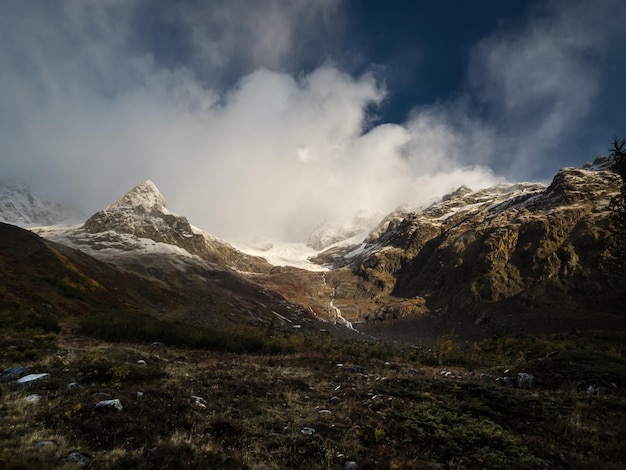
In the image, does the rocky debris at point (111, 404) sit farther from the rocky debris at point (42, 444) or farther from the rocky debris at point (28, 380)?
the rocky debris at point (28, 380)

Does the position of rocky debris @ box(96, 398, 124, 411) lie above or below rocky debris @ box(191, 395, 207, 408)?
above

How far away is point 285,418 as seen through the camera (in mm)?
12188

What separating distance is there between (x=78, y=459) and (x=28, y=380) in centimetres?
664

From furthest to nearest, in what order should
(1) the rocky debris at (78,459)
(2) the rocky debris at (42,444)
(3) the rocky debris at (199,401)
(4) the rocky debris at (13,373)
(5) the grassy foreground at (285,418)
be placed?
1. (4) the rocky debris at (13,373)
2. (3) the rocky debris at (199,401)
3. (5) the grassy foreground at (285,418)
4. (2) the rocky debris at (42,444)
5. (1) the rocky debris at (78,459)

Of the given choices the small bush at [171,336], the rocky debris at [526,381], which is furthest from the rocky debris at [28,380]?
the rocky debris at [526,381]

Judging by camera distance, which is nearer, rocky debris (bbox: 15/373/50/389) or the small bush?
rocky debris (bbox: 15/373/50/389)

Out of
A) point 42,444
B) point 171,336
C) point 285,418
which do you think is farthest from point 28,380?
point 171,336

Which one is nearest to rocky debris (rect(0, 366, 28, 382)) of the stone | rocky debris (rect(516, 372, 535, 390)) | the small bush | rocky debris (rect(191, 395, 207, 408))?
the stone

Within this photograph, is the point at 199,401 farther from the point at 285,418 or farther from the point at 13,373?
the point at 13,373

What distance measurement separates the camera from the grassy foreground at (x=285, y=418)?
8.86 meters

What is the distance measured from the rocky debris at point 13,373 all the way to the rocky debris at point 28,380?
608 mm

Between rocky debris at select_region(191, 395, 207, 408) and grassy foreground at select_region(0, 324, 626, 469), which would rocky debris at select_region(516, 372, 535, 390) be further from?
rocky debris at select_region(191, 395, 207, 408)

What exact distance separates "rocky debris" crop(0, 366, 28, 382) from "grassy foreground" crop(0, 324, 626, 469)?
40 cm

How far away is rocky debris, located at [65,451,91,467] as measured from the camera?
7.69m
